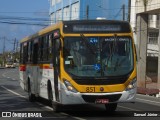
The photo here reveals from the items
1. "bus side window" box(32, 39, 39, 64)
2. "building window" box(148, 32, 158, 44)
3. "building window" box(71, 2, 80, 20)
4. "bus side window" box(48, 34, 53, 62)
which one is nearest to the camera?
"bus side window" box(48, 34, 53, 62)

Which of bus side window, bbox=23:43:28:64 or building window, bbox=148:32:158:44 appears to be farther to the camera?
building window, bbox=148:32:158:44

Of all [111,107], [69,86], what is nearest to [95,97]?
[69,86]

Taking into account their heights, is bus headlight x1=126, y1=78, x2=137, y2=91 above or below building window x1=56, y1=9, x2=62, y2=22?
below

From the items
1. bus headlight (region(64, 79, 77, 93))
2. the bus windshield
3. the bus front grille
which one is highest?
the bus windshield

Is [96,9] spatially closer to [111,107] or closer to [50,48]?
[50,48]

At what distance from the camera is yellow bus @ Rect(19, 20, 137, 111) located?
629 inches

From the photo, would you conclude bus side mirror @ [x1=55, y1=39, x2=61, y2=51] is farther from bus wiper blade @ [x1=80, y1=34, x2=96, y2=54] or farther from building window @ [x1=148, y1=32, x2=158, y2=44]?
building window @ [x1=148, y1=32, x2=158, y2=44]

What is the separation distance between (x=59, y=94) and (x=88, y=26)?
2475 millimetres

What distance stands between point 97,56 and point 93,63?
0.28 m

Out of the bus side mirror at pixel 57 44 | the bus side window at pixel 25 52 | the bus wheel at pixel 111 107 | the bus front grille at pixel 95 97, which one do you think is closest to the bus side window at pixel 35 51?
the bus side window at pixel 25 52

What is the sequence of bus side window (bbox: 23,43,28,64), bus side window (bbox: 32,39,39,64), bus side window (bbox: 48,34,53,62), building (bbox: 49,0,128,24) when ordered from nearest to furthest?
bus side window (bbox: 48,34,53,62)
bus side window (bbox: 32,39,39,64)
bus side window (bbox: 23,43,28,64)
building (bbox: 49,0,128,24)

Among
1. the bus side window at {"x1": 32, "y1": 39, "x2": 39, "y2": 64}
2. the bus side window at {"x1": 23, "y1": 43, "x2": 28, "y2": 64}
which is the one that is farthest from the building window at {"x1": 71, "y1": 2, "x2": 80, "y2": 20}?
the bus side window at {"x1": 32, "y1": 39, "x2": 39, "y2": 64}

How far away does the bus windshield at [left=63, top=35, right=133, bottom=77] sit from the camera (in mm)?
16203

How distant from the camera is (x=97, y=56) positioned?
1638 centimetres
